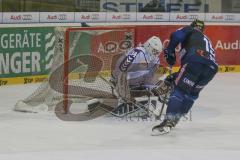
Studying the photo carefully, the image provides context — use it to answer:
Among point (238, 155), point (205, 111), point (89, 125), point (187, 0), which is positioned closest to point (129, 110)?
point (89, 125)

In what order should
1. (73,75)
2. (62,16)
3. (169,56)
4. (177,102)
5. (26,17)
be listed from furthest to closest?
(62,16), (26,17), (73,75), (169,56), (177,102)

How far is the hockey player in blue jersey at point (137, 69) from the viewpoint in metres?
7.27

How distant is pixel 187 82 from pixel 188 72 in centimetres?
10

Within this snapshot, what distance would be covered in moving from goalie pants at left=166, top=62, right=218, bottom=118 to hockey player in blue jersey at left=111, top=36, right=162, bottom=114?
742 mm

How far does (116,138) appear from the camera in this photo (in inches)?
249

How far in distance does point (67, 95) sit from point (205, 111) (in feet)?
5.67

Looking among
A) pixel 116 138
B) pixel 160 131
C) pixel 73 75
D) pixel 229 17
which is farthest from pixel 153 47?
pixel 229 17

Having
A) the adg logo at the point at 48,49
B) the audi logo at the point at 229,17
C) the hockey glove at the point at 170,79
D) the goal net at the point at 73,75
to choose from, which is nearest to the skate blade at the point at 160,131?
the hockey glove at the point at 170,79

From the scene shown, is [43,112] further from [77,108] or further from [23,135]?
[23,135]

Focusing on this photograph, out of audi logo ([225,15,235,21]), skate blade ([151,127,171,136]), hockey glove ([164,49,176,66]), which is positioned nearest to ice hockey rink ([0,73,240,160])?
skate blade ([151,127,171,136])

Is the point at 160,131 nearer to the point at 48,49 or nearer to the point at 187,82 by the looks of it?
the point at 187,82

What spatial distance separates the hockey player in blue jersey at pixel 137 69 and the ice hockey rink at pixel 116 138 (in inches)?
15.4

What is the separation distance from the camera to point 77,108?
775 cm

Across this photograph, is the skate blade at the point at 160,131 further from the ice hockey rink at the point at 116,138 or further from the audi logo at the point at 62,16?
the audi logo at the point at 62,16
